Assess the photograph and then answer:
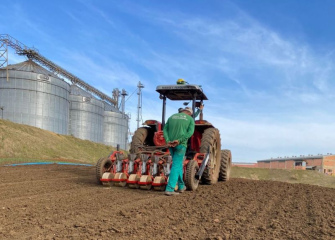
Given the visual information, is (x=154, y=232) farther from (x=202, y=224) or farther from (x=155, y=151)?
(x=155, y=151)

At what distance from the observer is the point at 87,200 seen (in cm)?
483

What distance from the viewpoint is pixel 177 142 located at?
6.05 m

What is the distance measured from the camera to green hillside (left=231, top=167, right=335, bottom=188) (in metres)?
24.6

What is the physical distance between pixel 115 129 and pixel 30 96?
1740 cm

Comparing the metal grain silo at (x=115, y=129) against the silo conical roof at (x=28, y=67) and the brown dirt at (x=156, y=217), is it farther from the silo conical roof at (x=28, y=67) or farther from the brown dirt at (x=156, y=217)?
the brown dirt at (x=156, y=217)

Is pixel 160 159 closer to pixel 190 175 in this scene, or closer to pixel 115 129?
pixel 190 175

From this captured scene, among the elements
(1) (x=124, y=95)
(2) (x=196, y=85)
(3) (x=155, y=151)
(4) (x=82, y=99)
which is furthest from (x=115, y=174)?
(1) (x=124, y=95)

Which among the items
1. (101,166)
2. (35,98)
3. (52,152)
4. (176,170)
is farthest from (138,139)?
(35,98)

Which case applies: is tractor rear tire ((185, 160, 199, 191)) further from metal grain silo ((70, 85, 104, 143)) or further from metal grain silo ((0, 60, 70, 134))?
metal grain silo ((70, 85, 104, 143))

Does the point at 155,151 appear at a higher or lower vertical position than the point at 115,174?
higher

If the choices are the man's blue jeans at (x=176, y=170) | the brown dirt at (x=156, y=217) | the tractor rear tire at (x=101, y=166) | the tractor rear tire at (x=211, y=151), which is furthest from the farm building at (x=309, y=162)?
the brown dirt at (x=156, y=217)

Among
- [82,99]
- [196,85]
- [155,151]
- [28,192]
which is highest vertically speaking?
[82,99]

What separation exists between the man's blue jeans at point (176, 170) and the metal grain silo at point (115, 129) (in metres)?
38.6

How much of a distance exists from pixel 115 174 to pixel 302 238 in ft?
14.3
